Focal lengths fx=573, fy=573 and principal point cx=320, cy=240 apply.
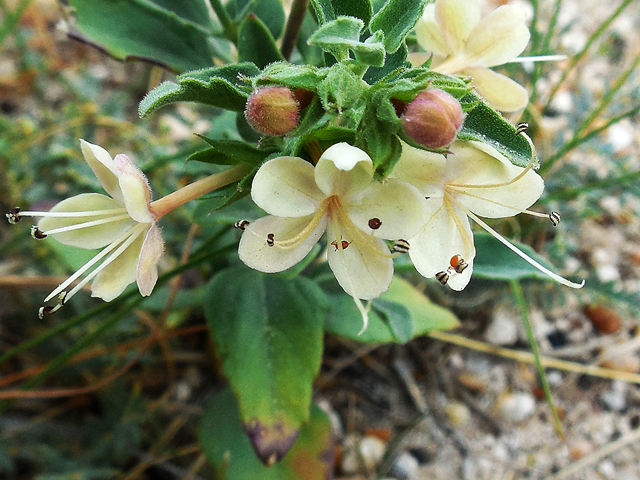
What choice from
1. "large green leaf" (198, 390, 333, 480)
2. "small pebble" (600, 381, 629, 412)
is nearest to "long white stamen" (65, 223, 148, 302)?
"large green leaf" (198, 390, 333, 480)

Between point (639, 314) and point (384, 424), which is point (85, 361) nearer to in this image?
point (384, 424)

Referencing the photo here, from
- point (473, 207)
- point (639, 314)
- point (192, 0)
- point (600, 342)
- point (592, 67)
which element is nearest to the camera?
point (473, 207)

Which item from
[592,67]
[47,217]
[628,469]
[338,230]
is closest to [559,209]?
[628,469]

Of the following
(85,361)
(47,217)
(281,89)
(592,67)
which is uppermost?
(281,89)

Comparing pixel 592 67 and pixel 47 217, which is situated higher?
pixel 47 217

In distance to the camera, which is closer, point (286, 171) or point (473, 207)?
point (286, 171)
